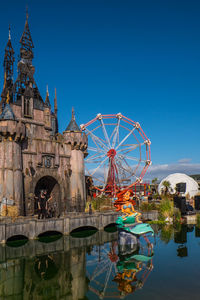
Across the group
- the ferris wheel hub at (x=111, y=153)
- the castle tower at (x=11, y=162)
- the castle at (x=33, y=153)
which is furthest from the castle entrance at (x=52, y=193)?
the ferris wheel hub at (x=111, y=153)

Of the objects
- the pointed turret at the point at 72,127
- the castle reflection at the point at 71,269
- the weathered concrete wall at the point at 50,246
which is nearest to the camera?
the castle reflection at the point at 71,269

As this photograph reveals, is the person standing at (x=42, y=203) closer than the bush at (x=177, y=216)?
Yes

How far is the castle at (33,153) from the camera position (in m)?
26.6

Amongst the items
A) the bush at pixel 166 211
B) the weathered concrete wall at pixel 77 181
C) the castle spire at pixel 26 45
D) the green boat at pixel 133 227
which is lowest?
the bush at pixel 166 211

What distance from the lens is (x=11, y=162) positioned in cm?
2648

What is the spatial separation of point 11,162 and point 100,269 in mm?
15093

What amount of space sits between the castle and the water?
669 cm

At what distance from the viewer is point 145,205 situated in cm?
3362

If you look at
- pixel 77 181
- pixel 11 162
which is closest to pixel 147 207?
pixel 77 181

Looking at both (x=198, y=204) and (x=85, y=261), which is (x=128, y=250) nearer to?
(x=85, y=261)

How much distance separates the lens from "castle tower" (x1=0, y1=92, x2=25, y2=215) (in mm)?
25891

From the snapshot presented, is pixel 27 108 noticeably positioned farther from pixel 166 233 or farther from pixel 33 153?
pixel 166 233

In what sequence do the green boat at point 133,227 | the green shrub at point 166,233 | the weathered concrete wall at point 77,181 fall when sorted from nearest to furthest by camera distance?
the green boat at point 133,227, the green shrub at point 166,233, the weathered concrete wall at point 77,181

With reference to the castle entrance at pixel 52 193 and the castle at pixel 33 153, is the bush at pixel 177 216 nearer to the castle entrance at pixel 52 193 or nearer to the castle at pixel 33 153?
the castle at pixel 33 153
